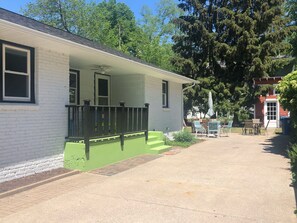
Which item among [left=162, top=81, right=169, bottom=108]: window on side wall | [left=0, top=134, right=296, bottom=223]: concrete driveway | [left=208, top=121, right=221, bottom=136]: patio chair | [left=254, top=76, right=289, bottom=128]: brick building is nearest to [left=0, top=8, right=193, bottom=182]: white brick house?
[left=0, top=134, right=296, bottom=223]: concrete driveway

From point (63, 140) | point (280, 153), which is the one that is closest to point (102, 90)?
point (63, 140)

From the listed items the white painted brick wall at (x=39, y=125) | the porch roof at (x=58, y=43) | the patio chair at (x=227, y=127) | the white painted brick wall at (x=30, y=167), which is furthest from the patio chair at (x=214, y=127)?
the white painted brick wall at (x=30, y=167)

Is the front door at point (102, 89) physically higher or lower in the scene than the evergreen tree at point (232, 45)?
lower

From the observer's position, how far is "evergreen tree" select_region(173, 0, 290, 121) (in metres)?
26.9

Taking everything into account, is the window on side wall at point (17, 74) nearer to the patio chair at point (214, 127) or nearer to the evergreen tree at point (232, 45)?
the patio chair at point (214, 127)

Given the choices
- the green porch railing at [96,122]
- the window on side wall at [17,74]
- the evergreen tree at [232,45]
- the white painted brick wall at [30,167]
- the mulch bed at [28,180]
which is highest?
the evergreen tree at [232,45]

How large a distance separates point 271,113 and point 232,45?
6.88 meters

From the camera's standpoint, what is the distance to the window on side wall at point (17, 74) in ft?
24.0

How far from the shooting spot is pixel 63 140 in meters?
8.95

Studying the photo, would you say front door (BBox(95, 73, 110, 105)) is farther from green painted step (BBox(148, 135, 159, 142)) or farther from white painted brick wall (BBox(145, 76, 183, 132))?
green painted step (BBox(148, 135, 159, 142))

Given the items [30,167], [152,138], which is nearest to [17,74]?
[30,167]

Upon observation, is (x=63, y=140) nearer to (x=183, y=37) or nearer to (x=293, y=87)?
(x=293, y=87)

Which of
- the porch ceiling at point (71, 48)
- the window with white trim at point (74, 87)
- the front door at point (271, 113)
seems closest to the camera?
the porch ceiling at point (71, 48)

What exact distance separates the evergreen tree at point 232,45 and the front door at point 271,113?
6.22 ft
